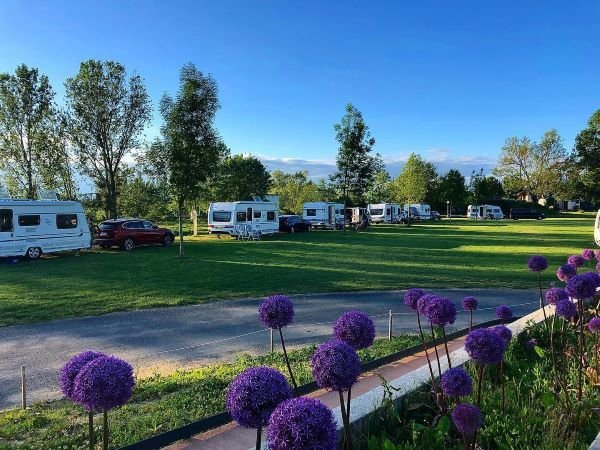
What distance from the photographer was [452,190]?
83.8m

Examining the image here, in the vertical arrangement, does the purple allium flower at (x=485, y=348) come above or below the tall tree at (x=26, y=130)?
below

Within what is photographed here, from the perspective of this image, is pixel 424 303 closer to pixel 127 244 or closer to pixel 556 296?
pixel 556 296

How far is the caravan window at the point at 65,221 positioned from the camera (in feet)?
72.2

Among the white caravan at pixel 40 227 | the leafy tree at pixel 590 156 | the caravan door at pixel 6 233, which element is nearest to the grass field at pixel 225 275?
the white caravan at pixel 40 227

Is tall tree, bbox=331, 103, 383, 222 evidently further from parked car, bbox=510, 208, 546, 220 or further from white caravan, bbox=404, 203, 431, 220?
parked car, bbox=510, 208, 546, 220

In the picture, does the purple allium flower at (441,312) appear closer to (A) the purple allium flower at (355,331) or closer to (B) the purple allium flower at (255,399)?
(A) the purple allium flower at (355,331)

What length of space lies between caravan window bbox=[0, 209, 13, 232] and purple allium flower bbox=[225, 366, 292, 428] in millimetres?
21442

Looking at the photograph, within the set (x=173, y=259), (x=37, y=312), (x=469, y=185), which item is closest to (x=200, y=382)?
(x=37, y=312)

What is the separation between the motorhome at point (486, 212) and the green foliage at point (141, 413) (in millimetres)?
76971

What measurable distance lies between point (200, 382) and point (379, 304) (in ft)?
18.9

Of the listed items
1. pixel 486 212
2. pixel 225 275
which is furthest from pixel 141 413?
pixel 486 212


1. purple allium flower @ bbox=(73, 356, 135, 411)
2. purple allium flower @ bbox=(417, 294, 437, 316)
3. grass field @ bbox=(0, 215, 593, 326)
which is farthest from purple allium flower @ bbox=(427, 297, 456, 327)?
grass field @ bbox=(0, 215, 593, 326)

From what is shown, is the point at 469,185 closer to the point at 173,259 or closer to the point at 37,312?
the point at 173,259

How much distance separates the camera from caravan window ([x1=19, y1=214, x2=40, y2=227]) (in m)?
20.4
